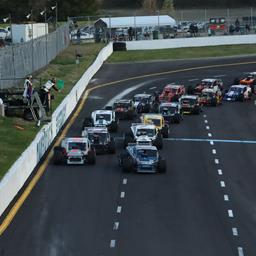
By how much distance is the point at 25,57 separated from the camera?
6188cm

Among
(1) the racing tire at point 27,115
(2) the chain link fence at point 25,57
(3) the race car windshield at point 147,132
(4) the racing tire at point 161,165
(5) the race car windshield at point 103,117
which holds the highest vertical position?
(2) the chain link fence at point 25,57

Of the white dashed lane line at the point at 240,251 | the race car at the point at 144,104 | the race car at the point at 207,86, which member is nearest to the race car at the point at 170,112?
the race car at the point at 144,104

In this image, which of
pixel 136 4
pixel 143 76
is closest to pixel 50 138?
pixel 143 76

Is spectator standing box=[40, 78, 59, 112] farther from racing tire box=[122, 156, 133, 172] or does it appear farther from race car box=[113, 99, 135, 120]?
racing tire box=[122, 156, 133, 172]

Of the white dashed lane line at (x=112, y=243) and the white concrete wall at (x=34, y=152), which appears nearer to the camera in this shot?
the white dashed lane line at (x=112, y=243)

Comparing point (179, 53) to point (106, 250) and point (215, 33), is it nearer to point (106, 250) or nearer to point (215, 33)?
point (215, 33)

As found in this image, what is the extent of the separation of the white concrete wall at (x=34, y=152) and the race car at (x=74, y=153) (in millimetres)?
1062

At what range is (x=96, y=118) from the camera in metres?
50.9

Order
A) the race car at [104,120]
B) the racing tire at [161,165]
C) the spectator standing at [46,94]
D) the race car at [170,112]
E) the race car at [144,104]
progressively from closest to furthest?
the racing tire at [161,165], the spectator standing at [46,94], the race car at [104,120], the race car at [170,112], the race car at [144,104]

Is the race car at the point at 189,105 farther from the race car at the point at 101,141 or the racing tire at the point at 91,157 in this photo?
the racing tire at the point at 91,157

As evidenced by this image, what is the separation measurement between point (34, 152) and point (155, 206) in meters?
8.78

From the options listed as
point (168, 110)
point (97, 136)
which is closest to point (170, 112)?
point (168, 110)

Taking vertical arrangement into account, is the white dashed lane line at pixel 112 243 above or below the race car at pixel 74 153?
below

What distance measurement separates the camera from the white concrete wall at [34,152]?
109 feet
